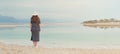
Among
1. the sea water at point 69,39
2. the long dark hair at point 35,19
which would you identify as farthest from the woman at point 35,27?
the sea water at point 69,39

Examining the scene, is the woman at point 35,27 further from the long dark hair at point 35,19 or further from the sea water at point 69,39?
the sea water at point 69,39

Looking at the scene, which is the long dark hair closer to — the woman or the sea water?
the woman

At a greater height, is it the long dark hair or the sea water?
the long dark hair

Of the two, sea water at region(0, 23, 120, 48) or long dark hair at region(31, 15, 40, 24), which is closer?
long dark hair at region(31, 15, 40, 24)

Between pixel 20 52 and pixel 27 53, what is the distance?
34 cm

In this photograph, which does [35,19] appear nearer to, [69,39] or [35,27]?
[35,27]

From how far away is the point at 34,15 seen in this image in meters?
17.9

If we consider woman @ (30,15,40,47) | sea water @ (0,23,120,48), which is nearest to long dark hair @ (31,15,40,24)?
woman @ (30,15,40,47)

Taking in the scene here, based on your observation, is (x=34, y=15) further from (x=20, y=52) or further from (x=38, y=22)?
(x=20, y=52)

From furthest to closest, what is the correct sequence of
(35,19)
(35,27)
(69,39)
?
(69,39) → (35,27) → (35,19)

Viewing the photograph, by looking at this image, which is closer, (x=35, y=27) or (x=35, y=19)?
(x=35, y=19)

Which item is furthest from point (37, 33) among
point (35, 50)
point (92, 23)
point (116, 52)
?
point (92, 23)

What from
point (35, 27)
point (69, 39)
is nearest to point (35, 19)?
point (35, 27)

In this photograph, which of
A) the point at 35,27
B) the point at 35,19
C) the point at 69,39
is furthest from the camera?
the point at 69,39
